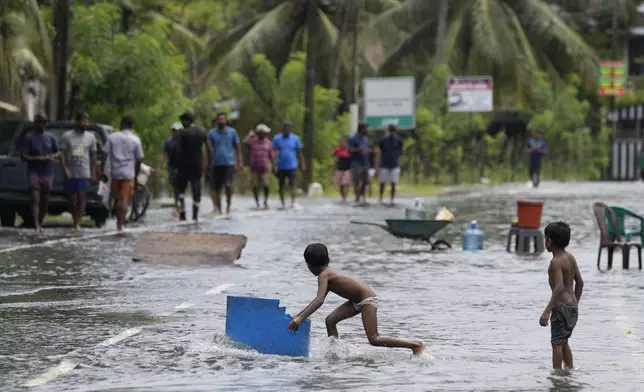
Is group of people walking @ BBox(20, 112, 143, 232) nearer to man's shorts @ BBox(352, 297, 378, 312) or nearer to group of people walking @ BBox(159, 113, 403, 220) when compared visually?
group of people walking @ BBox(159, 113, 403, 220)

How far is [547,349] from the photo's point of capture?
12.0 m

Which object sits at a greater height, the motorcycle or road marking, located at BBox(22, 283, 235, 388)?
the motorcycle

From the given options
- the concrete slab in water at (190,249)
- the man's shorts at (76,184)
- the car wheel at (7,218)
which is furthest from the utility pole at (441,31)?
the concrete slab in water at (190,249)

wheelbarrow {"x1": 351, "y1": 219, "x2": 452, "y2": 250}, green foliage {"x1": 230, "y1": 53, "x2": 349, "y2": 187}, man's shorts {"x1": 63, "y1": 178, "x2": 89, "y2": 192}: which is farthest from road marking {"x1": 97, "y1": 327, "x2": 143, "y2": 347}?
green foliage {"x1": 230, "y1": 53, "x2": 349, "y2": 187}

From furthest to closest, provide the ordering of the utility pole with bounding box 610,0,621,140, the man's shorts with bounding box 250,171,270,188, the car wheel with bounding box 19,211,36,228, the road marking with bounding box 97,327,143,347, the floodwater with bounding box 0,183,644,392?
the utility pole with bounding box 610,0,621,140
the man's shorts with bounding box 250,171,270,188
the car wheel with bounding box 19,211,36,228
the road marking with bounding box 97,327,143,347
the floodwater with bounding box 0,183,644,392

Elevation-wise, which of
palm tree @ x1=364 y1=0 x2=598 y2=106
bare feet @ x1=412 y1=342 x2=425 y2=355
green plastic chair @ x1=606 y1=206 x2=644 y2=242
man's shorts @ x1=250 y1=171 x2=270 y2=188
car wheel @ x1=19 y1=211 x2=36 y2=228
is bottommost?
bare feet @ x1=412 y1=342 x2=425 y2=355

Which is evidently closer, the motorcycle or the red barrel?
the red barrel

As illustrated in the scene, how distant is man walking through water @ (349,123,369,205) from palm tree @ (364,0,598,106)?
23502 millimetres

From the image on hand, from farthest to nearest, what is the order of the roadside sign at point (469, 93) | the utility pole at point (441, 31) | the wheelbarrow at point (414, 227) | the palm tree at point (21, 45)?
the utility pole at point (441, 31)
the roadside sign at point (469, 93)
the palm tree at point (21, 45)
the wheelbarrow at point (414, 227)

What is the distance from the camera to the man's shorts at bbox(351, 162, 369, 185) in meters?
37.4

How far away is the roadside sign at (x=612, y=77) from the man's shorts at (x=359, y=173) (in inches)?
1133

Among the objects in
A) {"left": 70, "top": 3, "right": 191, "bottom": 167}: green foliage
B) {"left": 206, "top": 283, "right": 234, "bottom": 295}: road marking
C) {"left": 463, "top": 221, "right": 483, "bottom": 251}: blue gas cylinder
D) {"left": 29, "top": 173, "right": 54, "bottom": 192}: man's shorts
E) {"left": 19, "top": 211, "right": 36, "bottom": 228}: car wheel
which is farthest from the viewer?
{"left": 70, "top": 3, "right": 191, "bottom": 167}: green foliage

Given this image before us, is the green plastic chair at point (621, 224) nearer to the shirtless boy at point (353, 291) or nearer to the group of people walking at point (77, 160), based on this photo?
the group of people walking at point (77, 160)

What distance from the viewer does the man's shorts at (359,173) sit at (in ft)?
123
